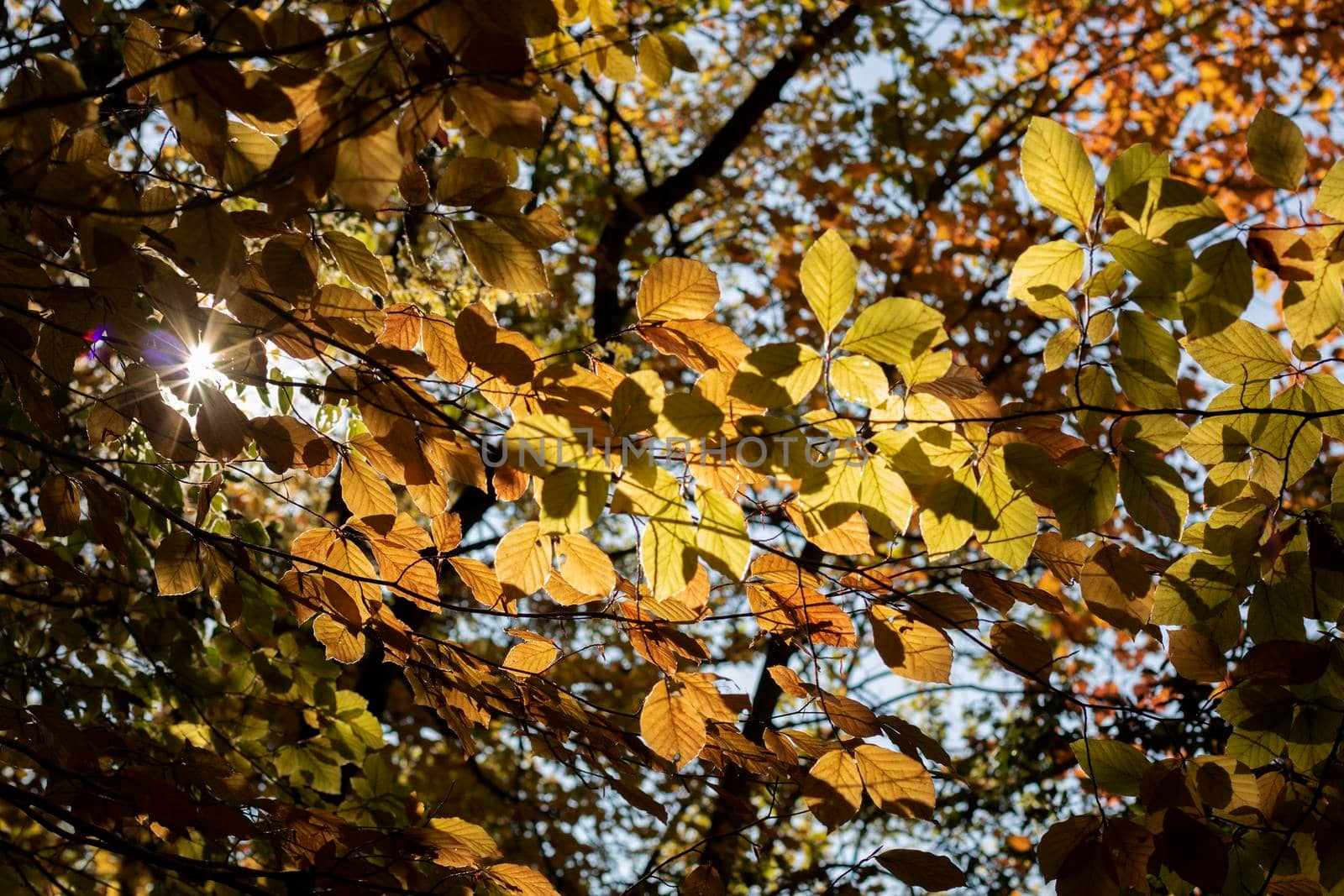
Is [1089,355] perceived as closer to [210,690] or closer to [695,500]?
[695,500]

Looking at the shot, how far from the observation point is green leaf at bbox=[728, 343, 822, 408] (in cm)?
100

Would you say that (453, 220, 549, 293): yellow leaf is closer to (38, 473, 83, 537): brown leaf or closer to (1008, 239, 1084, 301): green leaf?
(1008, 239, 1084, 301): green leaf

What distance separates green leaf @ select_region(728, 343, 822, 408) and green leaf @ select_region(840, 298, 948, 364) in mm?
48

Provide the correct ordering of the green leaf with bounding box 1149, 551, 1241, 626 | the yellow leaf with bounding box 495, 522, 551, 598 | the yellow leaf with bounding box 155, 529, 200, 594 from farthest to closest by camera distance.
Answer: the yellow leaf with bounding box 155, 529, 200, 594 → the green leaf with bounding box 1149, 551, 1241, 626 → the yellow leaf with bounding box 495, 522, 551, 598

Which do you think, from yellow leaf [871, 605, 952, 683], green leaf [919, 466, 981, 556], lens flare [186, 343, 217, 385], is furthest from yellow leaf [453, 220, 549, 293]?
yellow leaf [871, 605, 952, 683]

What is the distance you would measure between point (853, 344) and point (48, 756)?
158 cm

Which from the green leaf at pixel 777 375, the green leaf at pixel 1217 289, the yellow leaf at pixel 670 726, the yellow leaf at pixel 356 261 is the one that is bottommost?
the yellow leaf at pixel 670 726

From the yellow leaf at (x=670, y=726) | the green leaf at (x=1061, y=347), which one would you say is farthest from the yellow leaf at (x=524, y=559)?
the green leaf at (x=1061, y=347)

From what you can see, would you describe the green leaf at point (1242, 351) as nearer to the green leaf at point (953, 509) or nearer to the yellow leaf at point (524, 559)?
the green leaf at point (953, 509)

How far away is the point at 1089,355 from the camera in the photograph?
1325mm

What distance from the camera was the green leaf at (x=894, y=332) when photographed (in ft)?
3.31

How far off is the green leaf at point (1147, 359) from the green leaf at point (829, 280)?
41cm

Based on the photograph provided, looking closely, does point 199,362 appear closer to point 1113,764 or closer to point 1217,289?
point 1217,289

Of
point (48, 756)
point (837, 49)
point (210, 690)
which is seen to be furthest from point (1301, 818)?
point (837, 49)
